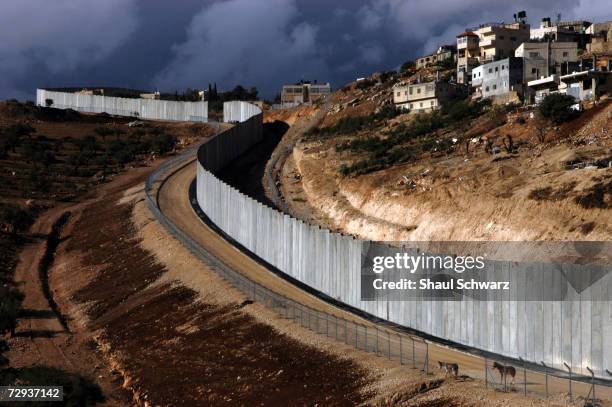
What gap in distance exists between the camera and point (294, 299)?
44.2 meters

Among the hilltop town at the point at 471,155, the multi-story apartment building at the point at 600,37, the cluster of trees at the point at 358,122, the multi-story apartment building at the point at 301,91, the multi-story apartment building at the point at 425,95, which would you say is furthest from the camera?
the multi-story apartment building at the point at 301,91

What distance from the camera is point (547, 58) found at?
338 feet

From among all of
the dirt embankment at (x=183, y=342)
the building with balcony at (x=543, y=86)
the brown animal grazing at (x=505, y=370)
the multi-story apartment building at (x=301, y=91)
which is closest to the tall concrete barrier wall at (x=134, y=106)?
the multi-story apartment building at (x=301, y=91)

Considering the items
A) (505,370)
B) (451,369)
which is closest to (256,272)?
(451,369)

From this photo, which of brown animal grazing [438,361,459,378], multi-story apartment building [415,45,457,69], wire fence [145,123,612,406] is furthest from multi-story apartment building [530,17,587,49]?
brown animal grazing [438,361,459,378]

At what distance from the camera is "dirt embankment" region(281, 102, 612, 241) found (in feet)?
170

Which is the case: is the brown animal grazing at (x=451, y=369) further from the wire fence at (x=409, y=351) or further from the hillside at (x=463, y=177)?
the hillside at (x=463, y=177)

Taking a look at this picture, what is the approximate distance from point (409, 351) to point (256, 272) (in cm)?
1799

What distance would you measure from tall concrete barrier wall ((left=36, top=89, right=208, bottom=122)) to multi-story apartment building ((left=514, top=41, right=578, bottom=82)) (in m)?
42.2

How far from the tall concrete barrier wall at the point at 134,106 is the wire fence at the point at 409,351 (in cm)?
7991

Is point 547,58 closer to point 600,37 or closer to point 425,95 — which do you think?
point 425,95

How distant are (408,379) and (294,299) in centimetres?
1454

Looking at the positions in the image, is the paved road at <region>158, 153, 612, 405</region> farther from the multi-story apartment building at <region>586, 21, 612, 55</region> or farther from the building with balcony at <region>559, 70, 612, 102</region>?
the multi-story apartment building at <region>586, 21, 612, 55</region>

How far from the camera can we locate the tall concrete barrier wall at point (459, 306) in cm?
3127
